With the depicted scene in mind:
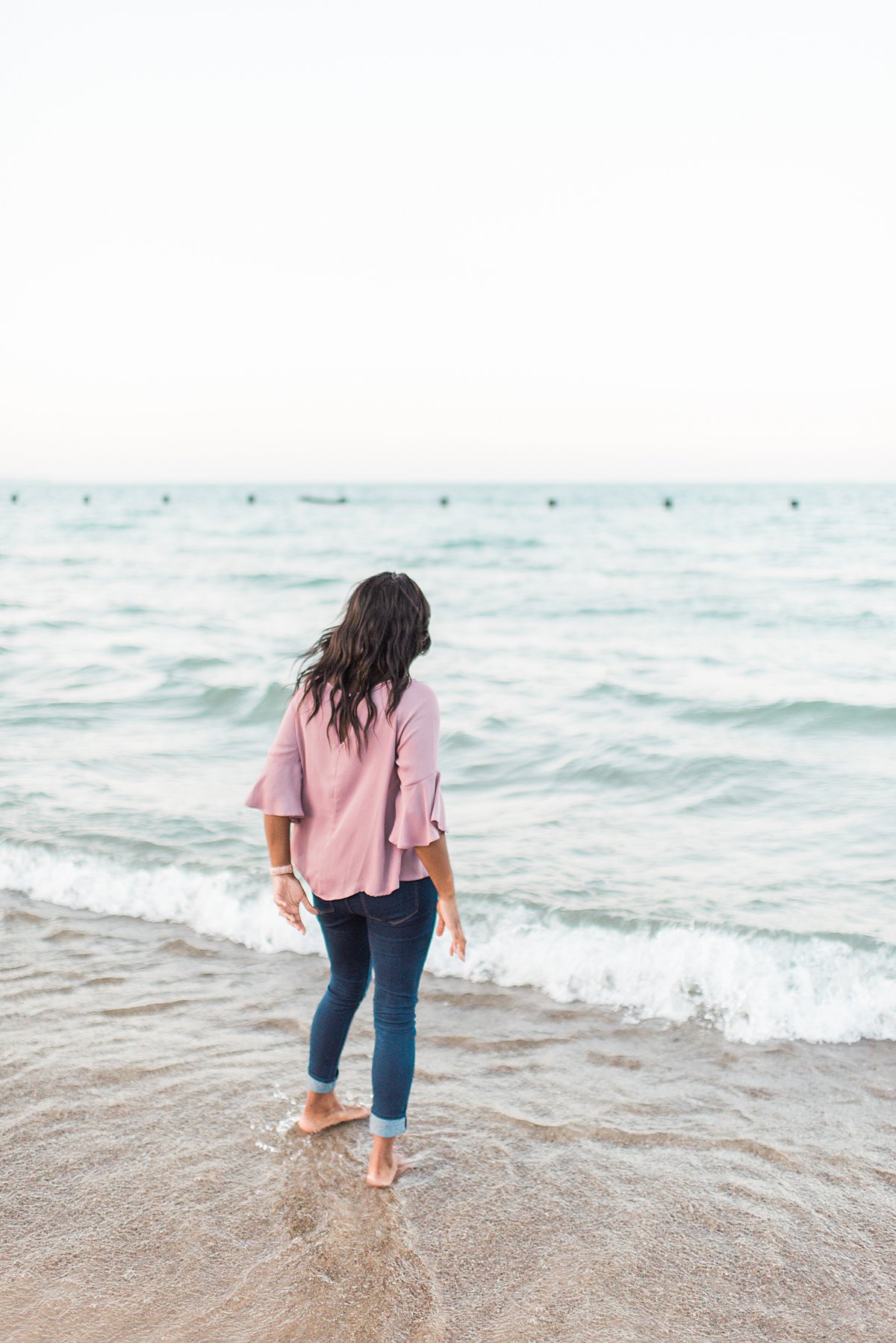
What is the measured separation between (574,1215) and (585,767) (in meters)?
5.05

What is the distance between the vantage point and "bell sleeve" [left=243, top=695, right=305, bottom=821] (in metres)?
2.70

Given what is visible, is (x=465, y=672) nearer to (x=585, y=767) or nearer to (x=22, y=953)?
(x=585, y=767)

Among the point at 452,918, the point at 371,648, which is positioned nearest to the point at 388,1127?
the point at 452,918

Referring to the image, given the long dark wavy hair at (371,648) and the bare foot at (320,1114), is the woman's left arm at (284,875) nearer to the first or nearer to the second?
the long dark wavy hair at (371,648)

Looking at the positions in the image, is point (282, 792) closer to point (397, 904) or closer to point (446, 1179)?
point (397, 904)

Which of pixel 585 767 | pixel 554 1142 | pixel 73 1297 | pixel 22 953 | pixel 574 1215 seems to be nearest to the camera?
pixel 73 1297

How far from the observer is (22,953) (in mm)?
4414

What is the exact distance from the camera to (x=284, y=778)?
2707 millimetres

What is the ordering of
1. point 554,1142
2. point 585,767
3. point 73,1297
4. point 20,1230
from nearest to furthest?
point 73,1297 → point 20,1230 → point 554,1142 → point 585,767

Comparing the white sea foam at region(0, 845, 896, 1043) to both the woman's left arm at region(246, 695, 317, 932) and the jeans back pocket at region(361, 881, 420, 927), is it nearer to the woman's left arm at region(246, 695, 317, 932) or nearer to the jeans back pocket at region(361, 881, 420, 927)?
the jeans back pocket at region(361, 881, 420, 927)

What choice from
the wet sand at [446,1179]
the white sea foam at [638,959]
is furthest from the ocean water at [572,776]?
the wet sand at [446,1179]

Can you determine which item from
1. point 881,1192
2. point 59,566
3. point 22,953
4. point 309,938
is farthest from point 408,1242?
point 59,566

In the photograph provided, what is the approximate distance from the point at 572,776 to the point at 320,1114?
4.67 meters

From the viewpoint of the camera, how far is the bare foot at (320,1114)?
3.10 meters
